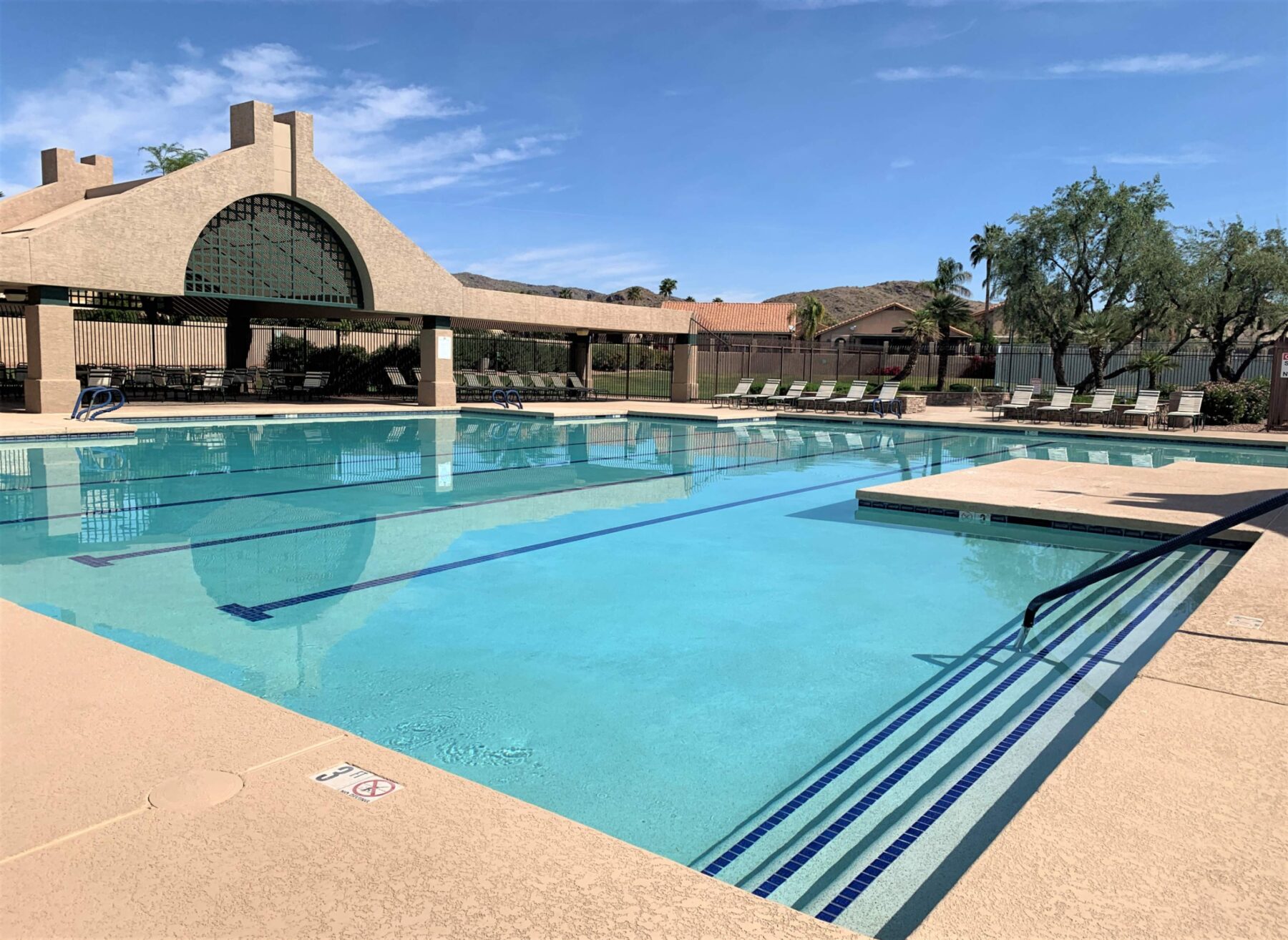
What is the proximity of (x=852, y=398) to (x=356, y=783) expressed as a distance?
23.4 meters

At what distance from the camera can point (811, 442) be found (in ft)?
59.0

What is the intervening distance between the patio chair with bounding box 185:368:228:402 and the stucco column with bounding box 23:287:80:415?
14.9 ft

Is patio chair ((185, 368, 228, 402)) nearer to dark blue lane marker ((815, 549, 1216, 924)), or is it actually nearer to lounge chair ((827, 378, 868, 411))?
lounge chair ((827, 378, 868, 411))

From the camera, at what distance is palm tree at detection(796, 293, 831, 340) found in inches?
2360

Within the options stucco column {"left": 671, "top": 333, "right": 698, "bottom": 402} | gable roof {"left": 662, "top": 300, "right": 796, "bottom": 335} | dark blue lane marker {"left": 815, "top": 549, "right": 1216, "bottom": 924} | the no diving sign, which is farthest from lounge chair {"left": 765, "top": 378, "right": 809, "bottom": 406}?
gable roof {"left": 662, "top": 300, "right": 796, "bottom": 335}

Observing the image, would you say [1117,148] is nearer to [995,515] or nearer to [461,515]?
[995,515]

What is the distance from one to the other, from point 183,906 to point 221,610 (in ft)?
13.2

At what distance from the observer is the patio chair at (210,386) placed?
2346 centimetres

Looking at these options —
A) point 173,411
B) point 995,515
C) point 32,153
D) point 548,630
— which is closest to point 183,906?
point 548,630

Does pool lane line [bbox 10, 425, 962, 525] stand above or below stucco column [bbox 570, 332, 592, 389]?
below

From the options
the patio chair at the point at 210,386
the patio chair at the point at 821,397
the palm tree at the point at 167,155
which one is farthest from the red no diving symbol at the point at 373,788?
the palm tree at the point at 167,155

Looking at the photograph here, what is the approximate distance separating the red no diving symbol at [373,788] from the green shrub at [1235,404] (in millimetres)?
22517

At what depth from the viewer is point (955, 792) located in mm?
3539

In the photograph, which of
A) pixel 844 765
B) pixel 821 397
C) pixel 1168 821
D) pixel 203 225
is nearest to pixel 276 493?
pixel 844 765
